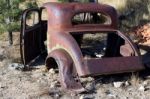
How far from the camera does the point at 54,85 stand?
8.12m

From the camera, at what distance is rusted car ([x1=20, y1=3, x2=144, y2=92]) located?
7.87m

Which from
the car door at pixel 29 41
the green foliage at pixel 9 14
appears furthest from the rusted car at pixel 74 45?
the green foliage at pixel 9 14

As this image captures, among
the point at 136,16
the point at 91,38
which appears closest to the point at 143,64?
the point at 91,38

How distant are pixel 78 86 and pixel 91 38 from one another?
13.6 feet

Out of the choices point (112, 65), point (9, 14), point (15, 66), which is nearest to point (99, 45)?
point (9, 14)

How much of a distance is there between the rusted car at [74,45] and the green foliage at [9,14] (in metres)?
0.93

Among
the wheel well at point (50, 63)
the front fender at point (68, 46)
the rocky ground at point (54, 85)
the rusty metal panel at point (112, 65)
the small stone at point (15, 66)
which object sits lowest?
the rocky ground at point (54, 85)

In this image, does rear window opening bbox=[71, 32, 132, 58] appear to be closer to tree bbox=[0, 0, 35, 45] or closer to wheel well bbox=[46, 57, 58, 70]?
wheel well bbox=[46, 57, 58, 70]

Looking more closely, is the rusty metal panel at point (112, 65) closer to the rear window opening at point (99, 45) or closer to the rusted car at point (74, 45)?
the rusted car at point (74, 45)

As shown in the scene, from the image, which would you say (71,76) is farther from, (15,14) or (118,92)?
(15,14)

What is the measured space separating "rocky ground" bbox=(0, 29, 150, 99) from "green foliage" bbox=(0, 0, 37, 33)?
1.35m

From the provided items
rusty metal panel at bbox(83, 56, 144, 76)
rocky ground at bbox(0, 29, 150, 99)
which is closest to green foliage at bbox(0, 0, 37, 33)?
rocky ground at bbox(0, 29, 150, 99)

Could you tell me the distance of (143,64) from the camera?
8.38 metres

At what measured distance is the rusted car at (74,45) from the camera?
25.8ft
